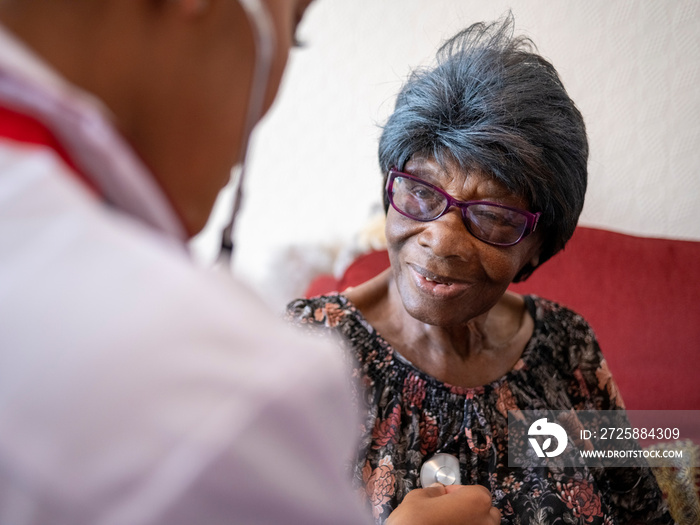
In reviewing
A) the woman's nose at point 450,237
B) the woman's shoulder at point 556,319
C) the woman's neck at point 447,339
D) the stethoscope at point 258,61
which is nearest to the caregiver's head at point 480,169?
the woman's nose at point 450,237

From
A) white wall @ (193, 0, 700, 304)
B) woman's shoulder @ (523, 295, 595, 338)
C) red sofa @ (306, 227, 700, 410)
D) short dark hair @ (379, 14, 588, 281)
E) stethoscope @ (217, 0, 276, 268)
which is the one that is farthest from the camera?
white wall @ (193, 0, 700, 304)

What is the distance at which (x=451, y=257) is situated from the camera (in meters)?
1.21

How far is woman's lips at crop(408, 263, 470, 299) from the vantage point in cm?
122

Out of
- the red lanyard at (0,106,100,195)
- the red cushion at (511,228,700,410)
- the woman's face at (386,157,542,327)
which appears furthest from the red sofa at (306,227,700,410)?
the red lanyard at (0,106,100,195)

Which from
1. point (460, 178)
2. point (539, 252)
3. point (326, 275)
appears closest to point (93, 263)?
point (460, 178)

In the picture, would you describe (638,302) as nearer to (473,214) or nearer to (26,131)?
(473,214)

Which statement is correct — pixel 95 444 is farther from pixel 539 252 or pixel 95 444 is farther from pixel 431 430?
pixel 539 252

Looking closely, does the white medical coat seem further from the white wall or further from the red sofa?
the white wall

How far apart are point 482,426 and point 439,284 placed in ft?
1.02

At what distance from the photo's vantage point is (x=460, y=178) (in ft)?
3.93

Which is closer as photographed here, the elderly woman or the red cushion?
the elderly woman

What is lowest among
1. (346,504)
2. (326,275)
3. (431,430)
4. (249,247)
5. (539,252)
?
(249,247)

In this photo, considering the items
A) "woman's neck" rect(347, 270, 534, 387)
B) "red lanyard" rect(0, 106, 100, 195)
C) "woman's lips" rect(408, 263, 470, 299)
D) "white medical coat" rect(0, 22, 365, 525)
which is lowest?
"woman's neck" rect(347, 270, 534, 387)

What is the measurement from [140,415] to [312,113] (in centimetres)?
219
